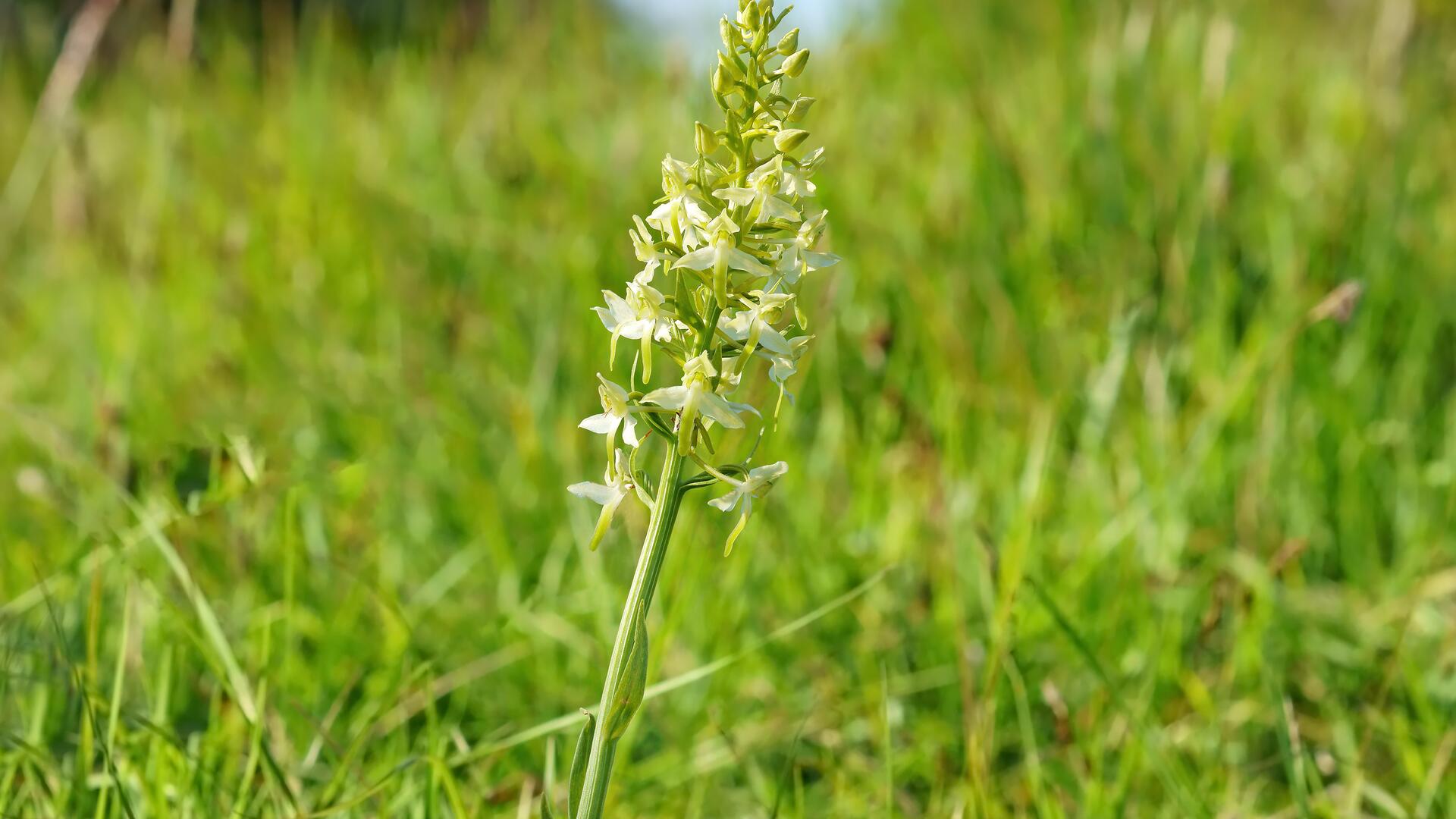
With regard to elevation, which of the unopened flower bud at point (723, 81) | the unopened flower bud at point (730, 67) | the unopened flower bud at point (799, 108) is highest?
the unopened flower bud at point (730, 67)

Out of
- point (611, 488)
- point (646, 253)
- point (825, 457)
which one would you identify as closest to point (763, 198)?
point (646, 253)

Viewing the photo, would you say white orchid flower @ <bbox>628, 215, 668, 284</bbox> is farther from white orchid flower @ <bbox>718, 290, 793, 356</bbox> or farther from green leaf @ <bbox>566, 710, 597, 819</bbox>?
green leaf @ <bbox>566, 710, 597, 819</bbox>

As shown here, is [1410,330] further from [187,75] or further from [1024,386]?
[187,75]

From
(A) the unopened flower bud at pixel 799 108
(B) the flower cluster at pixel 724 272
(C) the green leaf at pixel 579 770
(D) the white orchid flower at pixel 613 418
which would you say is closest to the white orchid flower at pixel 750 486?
(B) the flower cluster at pixel 724 272

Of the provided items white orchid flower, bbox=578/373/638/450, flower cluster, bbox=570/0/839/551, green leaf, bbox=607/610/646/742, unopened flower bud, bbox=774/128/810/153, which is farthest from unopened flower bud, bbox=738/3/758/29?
green leaf, bbox=607/610/646/742

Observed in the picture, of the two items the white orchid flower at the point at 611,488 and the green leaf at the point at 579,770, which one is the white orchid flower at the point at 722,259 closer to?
the white orchid flower at the point at 611,488

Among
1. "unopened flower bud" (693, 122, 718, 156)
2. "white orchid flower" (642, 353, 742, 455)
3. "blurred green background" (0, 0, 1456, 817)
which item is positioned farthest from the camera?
"blurred green background" (0, 0, 1456, 817)

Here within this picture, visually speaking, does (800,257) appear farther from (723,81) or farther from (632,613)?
(632,613)

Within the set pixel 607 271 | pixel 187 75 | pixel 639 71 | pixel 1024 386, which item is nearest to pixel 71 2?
pixel 187 75
